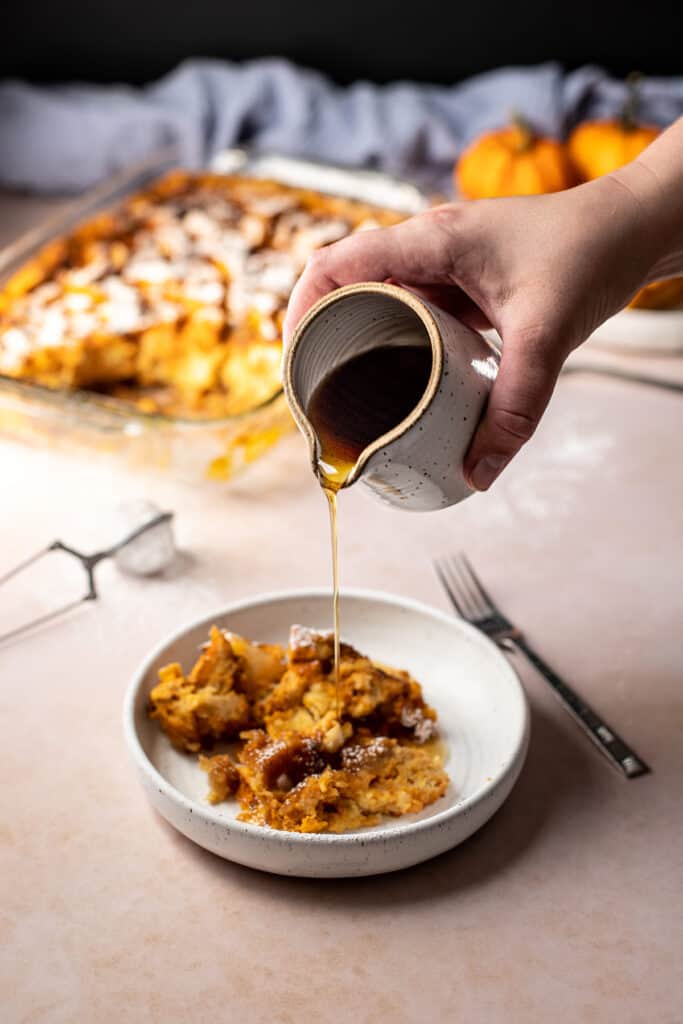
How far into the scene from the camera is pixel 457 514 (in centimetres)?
146

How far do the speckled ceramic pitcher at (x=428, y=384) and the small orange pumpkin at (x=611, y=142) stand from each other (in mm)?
1217

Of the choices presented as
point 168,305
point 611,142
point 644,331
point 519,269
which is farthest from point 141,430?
point 611,142

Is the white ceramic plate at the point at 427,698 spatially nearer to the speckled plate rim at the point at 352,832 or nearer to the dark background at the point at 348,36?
the speckled plate rim at the point at 352,832

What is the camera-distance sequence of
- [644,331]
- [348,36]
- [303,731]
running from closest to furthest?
[303,731]
[644,331]
[348,36]

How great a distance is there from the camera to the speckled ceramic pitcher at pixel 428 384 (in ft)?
2.83

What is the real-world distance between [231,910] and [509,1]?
212cm

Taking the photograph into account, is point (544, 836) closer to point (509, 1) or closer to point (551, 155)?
point (551, 155)

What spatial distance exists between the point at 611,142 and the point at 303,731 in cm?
141

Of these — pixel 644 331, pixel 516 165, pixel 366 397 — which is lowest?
pixel 644 331

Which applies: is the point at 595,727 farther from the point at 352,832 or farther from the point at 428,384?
the point at 428,384

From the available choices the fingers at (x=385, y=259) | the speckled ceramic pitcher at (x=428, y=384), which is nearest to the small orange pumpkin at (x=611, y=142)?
the fingers at (x=385, y=259)

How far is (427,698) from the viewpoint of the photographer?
1.11m

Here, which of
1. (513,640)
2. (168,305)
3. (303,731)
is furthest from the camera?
(168,305)

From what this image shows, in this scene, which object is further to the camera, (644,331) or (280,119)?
(280,119)
